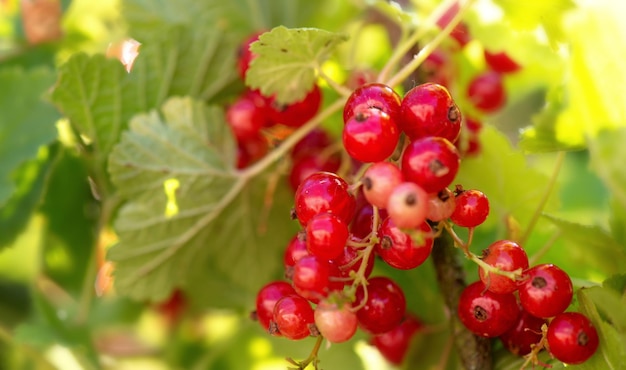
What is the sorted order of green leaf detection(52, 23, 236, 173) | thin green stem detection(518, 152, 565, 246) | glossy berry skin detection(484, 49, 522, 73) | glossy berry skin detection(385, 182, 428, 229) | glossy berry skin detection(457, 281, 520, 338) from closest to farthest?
glossy berry skin detection(385, 182, 428, 229), glossy berry skin detection(457, 281, 520, 338), thin green stem detection(518, 152, 565, 246), green leaf detection(52, 23, 236, 173), glossy berry skin detection(484, 49, 522, 73)

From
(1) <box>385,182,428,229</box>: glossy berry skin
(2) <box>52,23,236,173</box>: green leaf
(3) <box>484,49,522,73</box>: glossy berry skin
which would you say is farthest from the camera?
(3) <box>484,49,522,73</box>: glossy berry skin

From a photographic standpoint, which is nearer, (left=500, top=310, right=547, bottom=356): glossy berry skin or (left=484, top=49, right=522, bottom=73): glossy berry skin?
(left=500, top=310, right=547, bottom=356): glossy berry skin

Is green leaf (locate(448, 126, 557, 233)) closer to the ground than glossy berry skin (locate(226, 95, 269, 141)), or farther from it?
closer to the ground

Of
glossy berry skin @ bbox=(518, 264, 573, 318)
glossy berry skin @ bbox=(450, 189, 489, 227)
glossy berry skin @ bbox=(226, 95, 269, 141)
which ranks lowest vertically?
glossy berry skin @ bbox=(226, 95, 269, 141)

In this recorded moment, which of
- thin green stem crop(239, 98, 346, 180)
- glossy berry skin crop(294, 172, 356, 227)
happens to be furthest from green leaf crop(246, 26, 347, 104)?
glossy berry skin crop(294, 172, 356, 227)

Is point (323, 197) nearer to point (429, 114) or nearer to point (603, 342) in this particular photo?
point (429, 114)

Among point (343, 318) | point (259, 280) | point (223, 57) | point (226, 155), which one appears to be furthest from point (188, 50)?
point (343, 318)

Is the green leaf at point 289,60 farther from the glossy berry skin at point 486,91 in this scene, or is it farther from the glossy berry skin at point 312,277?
the glossy berry skin at point 486,91

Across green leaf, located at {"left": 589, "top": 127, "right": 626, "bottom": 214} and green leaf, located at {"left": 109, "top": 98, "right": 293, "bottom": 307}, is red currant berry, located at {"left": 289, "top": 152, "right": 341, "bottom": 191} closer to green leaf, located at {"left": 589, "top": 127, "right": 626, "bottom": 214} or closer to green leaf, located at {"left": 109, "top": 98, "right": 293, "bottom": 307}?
green leaf, located at {"left": 109, "top": 98, "right": 293, "bottom": 307}

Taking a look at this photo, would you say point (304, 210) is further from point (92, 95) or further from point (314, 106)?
point (92, 95)
